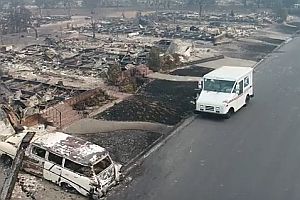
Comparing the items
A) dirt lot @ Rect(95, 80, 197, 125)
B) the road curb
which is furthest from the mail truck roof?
the road curb

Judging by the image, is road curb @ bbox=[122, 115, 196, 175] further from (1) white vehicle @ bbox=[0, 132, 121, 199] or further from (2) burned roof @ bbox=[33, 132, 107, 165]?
(2) burned roof @ bbox=[33, 132, 107, 165]

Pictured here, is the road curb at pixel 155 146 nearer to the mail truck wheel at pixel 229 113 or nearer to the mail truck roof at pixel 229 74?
the mail truck wheel at pixel 229 113

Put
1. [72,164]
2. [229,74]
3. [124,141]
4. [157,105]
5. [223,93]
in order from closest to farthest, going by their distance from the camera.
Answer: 1. [72,164]
2. [124,141]
3. [223,93]
4. [229,74]
5. [157,105]

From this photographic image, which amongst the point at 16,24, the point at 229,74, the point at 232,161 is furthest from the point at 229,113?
the point at 16,24

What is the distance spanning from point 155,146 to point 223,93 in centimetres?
495

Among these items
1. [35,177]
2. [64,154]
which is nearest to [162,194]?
[64,154]

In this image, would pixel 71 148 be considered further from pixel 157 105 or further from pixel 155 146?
pixel 157 105

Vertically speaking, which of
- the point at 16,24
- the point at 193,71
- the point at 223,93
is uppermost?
the point at 16,24

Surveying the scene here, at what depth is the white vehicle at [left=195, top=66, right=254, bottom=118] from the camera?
64.3ft

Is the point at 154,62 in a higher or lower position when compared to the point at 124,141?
higher

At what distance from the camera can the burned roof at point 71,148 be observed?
42.3 ft

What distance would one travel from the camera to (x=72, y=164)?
12.8 metres

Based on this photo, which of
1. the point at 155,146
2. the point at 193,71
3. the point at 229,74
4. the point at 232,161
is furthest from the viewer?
the point at 193,71

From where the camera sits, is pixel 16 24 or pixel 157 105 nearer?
pixel 157 105
